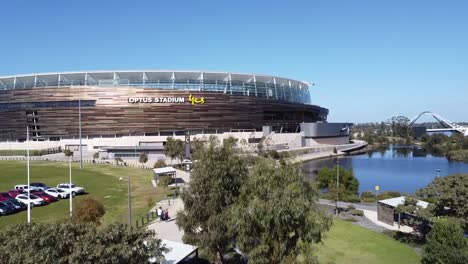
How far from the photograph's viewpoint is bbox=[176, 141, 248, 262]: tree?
1658cm

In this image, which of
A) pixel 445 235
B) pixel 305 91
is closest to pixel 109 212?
pixel 445 235

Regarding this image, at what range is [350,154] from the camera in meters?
126

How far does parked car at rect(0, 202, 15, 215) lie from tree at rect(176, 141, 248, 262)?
898 inches

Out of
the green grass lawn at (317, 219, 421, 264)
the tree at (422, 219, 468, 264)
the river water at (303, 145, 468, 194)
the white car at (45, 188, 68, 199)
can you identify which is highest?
the tree at (422, 219, 468, 264)

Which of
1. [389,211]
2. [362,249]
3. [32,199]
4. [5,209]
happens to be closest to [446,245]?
[362,249]

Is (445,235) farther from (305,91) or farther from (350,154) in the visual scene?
(305,91)

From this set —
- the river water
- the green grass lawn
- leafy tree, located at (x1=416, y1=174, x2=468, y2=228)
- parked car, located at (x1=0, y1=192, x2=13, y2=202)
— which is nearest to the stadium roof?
the river water

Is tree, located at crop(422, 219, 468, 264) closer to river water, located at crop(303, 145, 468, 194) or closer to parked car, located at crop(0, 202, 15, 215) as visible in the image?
parked car, located at crop(0, 202, 15, 215)

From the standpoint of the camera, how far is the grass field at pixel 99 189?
104 ft

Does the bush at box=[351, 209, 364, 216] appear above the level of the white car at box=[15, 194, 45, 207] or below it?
below

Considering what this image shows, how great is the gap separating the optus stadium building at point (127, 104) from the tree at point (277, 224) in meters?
96.0

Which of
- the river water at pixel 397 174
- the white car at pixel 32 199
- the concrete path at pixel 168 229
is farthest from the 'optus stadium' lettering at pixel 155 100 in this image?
the concrete path at pixel 168 229

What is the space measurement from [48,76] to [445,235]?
12139cm

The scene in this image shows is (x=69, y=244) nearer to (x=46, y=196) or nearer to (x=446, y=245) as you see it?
(x=446, y=245)
